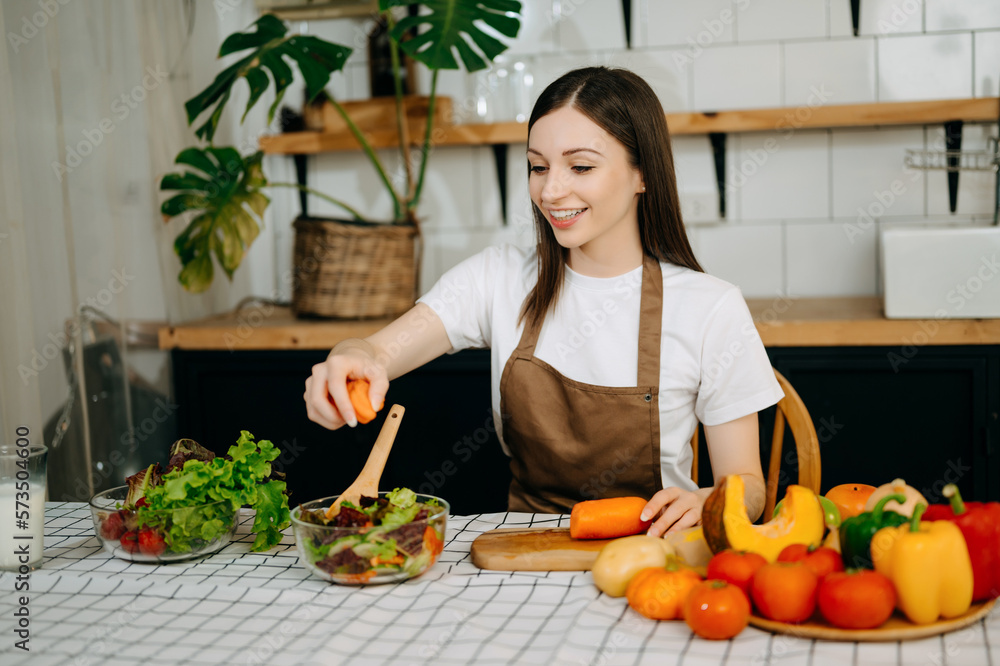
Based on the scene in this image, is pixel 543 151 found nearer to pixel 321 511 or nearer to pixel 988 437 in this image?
pixel 321 511

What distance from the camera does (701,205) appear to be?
247 centimetres

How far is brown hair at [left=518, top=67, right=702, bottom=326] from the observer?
1363 millimetres

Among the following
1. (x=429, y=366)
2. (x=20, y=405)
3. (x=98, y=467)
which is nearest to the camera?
(x=20, y=405)

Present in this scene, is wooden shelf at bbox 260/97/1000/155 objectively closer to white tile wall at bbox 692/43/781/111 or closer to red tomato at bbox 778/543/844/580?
white tile wall at bbox 692/43/781/111

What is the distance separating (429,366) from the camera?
217 cm

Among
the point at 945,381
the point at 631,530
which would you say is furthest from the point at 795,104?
the point at 631,530

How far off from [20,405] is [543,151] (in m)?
1.18

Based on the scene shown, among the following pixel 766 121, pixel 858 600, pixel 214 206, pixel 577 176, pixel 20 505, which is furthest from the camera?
pixel 766 121

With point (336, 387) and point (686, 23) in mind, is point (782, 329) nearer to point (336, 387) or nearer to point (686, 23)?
point (686, 23)

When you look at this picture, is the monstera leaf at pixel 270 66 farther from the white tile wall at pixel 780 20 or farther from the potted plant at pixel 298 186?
the white tile wall at pixel 780 20

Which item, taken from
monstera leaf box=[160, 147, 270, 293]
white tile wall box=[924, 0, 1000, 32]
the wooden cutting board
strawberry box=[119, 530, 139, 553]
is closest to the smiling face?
the wooden cutting board

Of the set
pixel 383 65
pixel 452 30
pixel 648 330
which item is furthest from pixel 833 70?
pixel 648 330

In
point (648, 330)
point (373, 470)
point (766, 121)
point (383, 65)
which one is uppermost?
point (383, 65)

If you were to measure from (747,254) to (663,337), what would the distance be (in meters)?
1.15
